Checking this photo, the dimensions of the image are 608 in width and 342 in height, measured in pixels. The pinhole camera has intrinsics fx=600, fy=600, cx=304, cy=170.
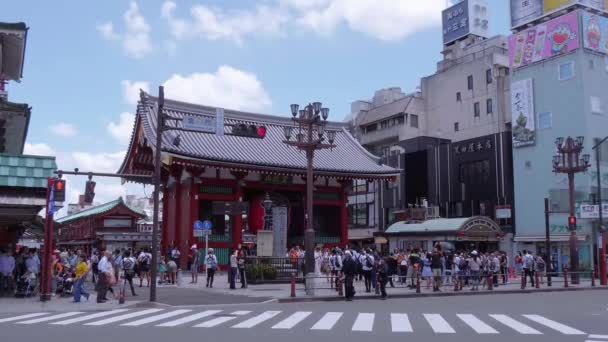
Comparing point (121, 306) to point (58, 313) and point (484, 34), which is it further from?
point (484, 34)

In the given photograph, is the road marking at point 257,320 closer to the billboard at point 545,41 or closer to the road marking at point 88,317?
the road marking at point 88,317

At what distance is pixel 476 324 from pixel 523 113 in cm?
4076

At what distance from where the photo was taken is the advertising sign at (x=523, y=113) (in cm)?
5088

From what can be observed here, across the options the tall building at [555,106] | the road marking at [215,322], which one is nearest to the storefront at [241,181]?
the road marking at [215,322]

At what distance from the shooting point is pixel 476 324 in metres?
14.3

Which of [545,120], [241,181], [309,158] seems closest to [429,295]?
[309,158]

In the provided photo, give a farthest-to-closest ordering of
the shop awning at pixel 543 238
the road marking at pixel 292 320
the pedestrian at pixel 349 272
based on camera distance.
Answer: the shop awning at pixel 543 238 < the pedestrian at pixel 349 272 < the road marking at pixel 292 320

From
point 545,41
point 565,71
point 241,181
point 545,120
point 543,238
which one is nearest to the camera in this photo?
point 241,181

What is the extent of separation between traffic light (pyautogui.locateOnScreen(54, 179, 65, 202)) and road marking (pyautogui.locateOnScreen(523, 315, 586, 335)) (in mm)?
14933

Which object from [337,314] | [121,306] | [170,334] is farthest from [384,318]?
[121,306]

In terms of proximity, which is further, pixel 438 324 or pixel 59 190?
pixel 59 190

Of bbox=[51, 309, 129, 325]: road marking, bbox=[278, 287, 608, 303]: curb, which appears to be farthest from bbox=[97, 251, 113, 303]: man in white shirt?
bbox=[278, 287, 608, 303]: curb

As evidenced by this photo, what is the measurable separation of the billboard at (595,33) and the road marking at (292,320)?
132 feet

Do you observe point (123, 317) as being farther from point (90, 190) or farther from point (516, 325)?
point (516, 325)
